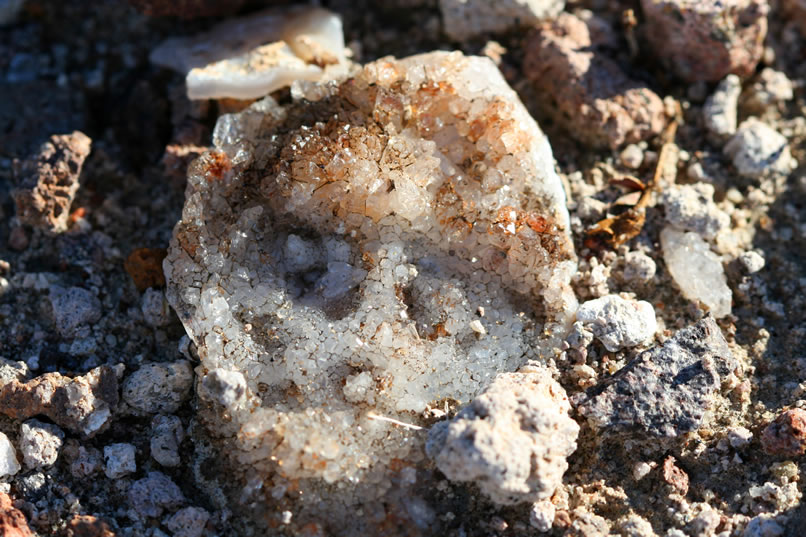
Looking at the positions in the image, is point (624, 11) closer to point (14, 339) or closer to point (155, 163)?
point (155, 163)

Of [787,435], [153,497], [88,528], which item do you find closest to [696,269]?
[787,435]

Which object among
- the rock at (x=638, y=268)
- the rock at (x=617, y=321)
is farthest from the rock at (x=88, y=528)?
the rock at (x=638, y=268)

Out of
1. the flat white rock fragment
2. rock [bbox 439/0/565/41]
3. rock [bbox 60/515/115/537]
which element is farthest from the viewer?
rock [bbox 439/0/565/41]

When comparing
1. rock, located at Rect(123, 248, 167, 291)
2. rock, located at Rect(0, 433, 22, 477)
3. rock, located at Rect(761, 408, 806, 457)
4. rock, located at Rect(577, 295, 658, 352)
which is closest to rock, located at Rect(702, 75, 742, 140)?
rock, located at Rect(577, 295, 658, 352)

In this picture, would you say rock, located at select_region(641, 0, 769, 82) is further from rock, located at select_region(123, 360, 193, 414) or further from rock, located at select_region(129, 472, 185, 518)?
rock, located at select_region(129, 472, 185, 518)

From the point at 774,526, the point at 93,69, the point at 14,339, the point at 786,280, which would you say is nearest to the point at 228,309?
the point at 14,339

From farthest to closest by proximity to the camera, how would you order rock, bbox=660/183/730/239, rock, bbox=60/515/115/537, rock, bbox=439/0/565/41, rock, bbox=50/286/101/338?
rock, bbox=439/0/565/41, rock, bbox=660/183/730/239, rock, bbox=50/286/101/338, rock, bbox=60/515/115/537

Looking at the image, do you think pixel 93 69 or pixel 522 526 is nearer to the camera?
pixel 522 526
